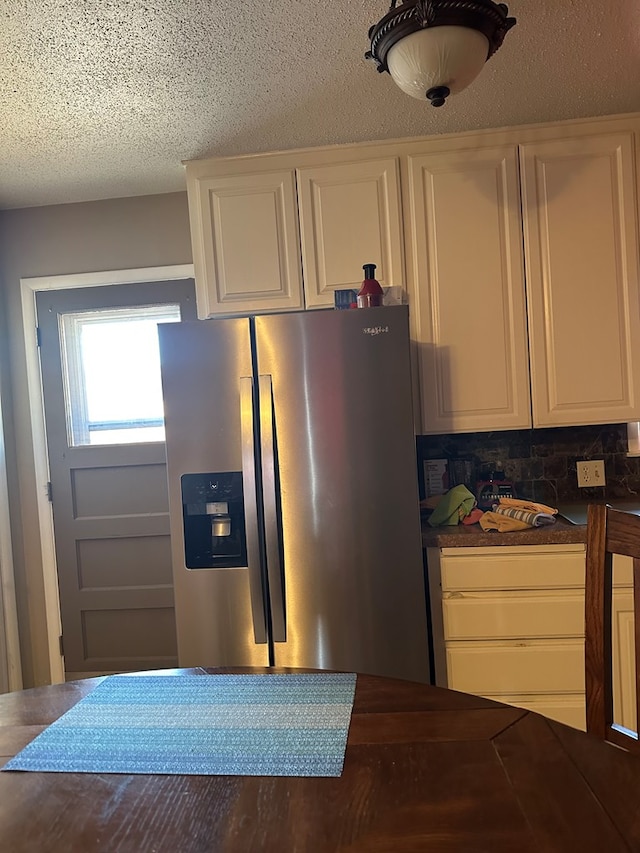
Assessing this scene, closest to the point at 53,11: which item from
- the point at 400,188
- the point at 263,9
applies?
the point at 263,9

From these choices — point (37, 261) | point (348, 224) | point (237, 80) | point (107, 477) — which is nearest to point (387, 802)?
point (237, 80)

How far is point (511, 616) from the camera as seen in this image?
81.4 inches

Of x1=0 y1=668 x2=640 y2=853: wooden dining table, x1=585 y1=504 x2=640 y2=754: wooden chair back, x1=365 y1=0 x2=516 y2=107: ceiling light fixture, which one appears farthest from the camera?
x1=365 y1=0 x2=516 y2=107: ceiling light fixture

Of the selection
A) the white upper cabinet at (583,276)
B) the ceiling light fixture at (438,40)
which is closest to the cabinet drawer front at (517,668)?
the white upper cabinet at (583,276)

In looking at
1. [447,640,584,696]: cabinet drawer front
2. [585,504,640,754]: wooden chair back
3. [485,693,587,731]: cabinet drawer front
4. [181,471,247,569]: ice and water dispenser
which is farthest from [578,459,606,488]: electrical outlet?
[585,504,640,754]: wooden chair back

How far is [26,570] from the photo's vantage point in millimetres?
2979

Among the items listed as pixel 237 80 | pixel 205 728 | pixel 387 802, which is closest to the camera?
pixel 387 802

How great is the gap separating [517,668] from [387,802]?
1476 mm

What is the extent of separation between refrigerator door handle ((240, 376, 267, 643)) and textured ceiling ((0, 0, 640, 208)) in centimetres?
93

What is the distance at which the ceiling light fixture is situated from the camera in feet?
4.12

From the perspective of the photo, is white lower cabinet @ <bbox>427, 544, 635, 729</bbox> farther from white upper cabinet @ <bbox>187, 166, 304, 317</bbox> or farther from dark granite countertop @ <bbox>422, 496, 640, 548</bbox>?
white upper cabinet @ <bbox>187, 166, 304, 317</bbox>

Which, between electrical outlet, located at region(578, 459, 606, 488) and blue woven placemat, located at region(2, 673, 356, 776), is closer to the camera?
blue woven placemat, located at region(2, 673, 356, 776)

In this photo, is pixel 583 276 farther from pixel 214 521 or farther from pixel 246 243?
pixel 214 521

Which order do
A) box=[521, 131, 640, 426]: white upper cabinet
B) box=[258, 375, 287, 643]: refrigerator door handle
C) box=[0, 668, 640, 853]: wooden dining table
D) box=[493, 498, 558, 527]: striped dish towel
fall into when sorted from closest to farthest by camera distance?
1. box=[0, 668, 640, 853]: wooden dining table
2. box=[258, 375, 287, 643]: refrigerator door handle
3. box=[493, 498, 558, 527]: striped dish towel
4. box=[521, 131, 640, 426]: white upper cabinet
